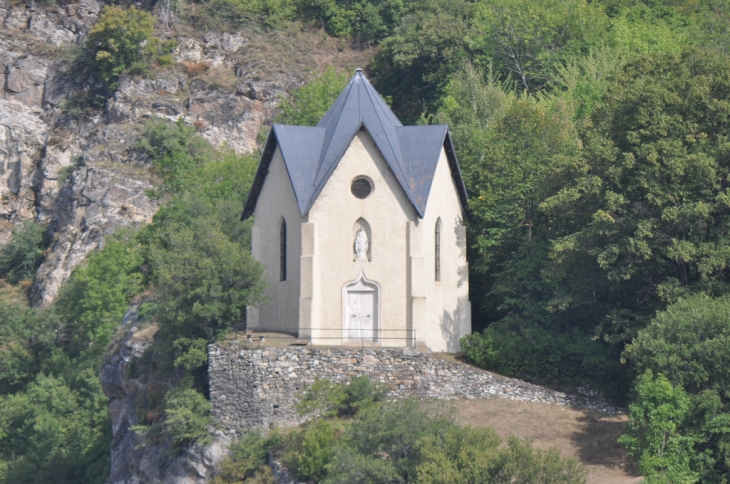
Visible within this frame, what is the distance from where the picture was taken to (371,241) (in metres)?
49.7

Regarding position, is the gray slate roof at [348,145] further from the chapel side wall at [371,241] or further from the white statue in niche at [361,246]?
the white statue in niche at [361,246]

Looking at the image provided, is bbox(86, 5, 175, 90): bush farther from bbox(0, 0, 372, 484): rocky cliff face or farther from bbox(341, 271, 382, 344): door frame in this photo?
bbox(341, 271, 382, 344): door frame

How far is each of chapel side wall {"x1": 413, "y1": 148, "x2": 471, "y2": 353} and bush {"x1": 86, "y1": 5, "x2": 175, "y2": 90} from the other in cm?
3328

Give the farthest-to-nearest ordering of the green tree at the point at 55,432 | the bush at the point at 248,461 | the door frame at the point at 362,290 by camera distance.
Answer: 1. the green tree at the point at 55,432
2. the door frame at the point at 362,290
3. the bush at the point at 248,461

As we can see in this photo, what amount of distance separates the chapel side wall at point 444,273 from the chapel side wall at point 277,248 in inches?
200

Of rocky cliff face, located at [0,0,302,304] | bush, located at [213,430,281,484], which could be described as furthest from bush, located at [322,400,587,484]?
rocky cliff face, located at [0,0,302,304]

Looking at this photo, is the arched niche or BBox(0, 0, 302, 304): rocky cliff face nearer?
the arched niche

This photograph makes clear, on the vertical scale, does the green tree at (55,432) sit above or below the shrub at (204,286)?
below

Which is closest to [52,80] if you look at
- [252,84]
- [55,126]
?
[55,126]

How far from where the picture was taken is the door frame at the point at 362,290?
49.1 m

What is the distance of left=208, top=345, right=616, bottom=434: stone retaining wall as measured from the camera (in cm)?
4534

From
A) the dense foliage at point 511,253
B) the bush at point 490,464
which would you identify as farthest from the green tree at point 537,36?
the bush at point 490,464

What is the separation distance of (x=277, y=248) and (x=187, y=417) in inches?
368

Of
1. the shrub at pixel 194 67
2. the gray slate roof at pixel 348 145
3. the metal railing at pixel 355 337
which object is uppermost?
the shrub at pixel 194 67
